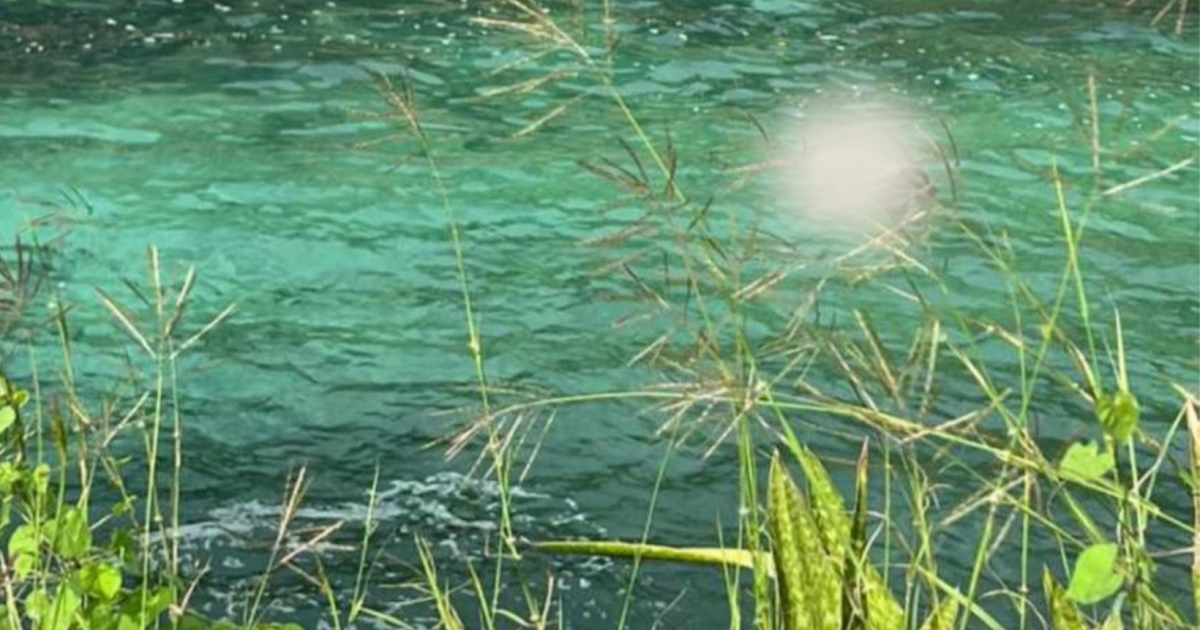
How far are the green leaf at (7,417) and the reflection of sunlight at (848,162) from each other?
291 centimetres

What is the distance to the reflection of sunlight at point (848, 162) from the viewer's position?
4961 mm

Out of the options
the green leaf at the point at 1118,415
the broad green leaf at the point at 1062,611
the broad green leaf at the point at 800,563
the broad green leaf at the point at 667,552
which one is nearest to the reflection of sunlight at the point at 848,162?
the broad green leaf at the point at 667,552

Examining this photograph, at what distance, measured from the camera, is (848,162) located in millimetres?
5820

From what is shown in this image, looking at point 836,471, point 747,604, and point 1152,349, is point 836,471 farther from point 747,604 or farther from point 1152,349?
point 1152,349

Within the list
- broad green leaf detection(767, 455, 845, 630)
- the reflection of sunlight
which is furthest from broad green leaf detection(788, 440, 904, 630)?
the reflection of sunlight

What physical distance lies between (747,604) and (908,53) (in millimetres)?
4008

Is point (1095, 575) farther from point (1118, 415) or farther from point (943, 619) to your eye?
point (943, 619)

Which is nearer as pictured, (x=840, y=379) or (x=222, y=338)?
(x=840, y=379)

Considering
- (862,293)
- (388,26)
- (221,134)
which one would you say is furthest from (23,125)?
(862,293)

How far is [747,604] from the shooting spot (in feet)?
10.0

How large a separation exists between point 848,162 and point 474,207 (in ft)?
4.03

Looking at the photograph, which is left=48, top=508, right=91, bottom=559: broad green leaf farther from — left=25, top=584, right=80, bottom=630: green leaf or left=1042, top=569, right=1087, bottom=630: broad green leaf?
left=1042, top=569, right=1087, bottom=630: broad green leaf

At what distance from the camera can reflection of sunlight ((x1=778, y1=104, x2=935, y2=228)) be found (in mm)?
4961

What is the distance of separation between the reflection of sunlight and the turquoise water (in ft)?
0.35
